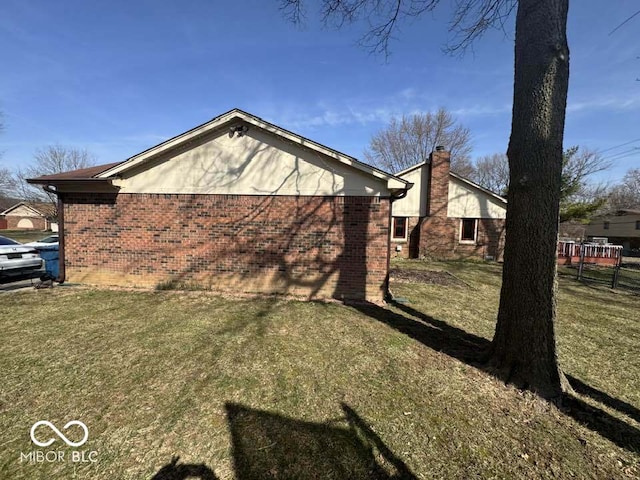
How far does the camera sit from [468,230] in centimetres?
1723

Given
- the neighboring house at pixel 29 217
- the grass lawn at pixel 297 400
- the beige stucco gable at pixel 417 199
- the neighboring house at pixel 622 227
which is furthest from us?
the neighboring house at pixel 29 217

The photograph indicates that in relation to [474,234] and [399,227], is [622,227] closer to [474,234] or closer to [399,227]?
[474,234]

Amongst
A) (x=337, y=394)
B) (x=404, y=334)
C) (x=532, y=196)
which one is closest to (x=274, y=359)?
(x=337, y=394)

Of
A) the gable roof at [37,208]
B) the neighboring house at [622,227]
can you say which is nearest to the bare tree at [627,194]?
the neighboring house at [622,227]

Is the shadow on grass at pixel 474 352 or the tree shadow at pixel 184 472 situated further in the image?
the shadow on grass at pixel 474 352

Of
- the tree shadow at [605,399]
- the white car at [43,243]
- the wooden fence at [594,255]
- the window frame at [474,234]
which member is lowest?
the tree shadow at [605,399]

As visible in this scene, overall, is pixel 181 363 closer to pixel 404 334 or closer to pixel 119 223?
pixel 404 334

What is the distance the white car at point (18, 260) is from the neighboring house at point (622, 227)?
45008 mm

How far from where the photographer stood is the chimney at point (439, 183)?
16562mm

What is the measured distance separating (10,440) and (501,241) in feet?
65.8

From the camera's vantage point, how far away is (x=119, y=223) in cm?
779

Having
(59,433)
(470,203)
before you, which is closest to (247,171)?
(59,433)

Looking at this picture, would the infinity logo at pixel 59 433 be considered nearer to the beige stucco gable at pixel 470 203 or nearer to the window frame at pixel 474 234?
the beige stucco gable at pixel 470 203

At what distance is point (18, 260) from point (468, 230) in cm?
2045
